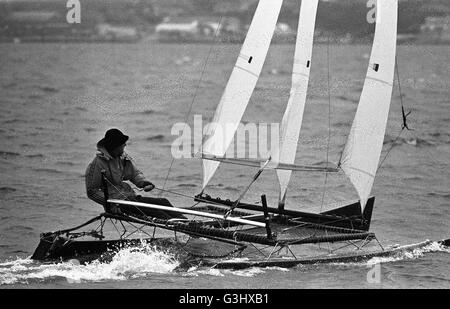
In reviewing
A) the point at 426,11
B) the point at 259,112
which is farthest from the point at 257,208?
the point at 426,11

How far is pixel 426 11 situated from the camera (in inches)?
1649

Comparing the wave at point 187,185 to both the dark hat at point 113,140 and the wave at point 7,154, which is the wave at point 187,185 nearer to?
the wave at point 7,154

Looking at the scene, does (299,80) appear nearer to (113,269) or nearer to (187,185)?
(113,269)

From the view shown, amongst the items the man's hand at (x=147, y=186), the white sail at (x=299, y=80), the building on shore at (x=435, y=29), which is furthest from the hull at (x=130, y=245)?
the building on shore at (x=435, y=29)

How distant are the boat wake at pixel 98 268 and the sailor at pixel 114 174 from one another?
0.52m

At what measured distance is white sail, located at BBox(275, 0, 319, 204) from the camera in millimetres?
13883

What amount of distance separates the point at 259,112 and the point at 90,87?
14.6 m

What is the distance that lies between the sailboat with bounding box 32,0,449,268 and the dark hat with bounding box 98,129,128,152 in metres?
0.54

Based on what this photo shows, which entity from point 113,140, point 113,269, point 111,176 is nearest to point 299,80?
point 113,140

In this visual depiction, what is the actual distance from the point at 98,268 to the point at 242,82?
330cm

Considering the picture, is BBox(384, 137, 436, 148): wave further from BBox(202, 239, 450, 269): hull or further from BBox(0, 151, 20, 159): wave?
BBox(202, 239, 450, 269): hull

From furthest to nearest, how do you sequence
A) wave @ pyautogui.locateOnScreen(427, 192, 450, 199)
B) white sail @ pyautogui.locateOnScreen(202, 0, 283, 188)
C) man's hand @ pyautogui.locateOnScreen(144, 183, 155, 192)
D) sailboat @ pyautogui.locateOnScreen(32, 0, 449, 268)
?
wave @ pyautogui.locateOnScreen(427, 192, 450, 199)
white sail @ pyautogui.locateOnScreen(202, 0, 283, 188)
man's hand @ pyautogui.locateOnScreen(144, 183, 155, 192)
sailboat @ pyautogui.locateOnScreen(32, 0, 449, 268)

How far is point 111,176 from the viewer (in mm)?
13047

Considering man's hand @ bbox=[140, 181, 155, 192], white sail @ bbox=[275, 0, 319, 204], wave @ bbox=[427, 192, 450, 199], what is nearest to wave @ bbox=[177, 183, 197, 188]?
wave @ bbox=[427, 192, 450, 199]
